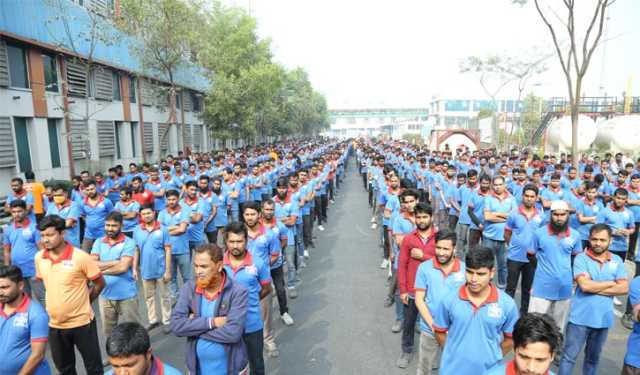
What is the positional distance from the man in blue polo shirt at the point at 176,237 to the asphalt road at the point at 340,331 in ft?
2.90

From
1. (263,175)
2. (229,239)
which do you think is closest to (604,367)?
(229,239)

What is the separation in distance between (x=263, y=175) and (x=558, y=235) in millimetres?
8322

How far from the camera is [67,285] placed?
12.4 feet

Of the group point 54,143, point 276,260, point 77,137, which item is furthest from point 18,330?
point 77,137

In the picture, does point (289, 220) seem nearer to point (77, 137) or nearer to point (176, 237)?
point (176, 237)

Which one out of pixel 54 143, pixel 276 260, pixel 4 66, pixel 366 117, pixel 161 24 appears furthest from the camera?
pixel 366 117

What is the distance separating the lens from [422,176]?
40.9 ft

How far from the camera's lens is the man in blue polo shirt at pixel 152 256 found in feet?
18.1

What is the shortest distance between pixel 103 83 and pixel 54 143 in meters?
4.21

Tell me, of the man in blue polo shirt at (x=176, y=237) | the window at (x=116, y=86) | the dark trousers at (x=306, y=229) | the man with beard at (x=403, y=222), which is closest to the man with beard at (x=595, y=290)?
the man with beard at (x=403, y=222)

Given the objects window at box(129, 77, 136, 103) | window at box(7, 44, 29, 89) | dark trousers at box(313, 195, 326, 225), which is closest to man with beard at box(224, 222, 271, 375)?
dark trousers at box(313, 195, 326, 225)

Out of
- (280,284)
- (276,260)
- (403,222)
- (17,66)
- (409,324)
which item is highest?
(17,66)

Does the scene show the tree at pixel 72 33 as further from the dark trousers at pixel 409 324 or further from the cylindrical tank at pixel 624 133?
the cylindrical tank at pixel 624 133

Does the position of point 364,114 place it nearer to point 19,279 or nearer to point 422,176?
point 422,176
